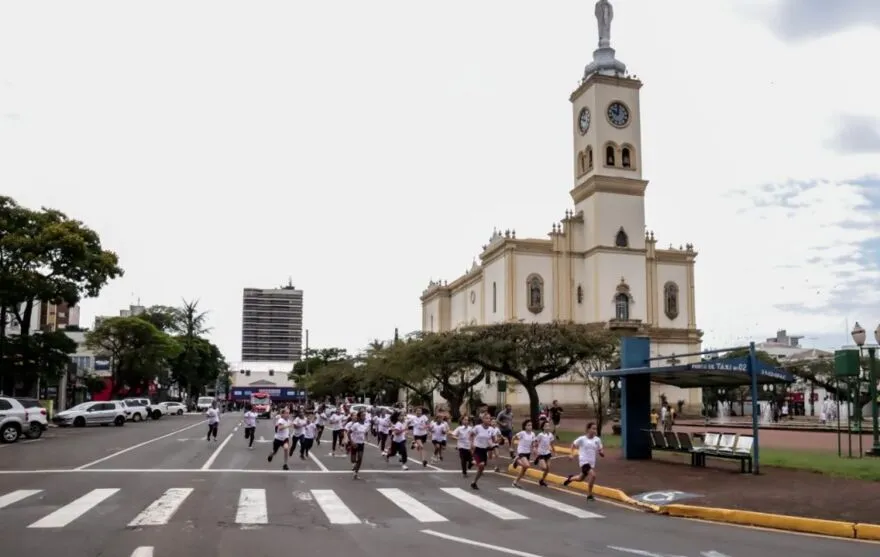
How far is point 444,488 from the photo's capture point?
18047 mm

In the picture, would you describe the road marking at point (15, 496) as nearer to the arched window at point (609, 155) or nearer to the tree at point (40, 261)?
the tree at point (40, 261)

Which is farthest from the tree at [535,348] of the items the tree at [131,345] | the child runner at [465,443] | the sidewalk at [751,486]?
the tree at [131,345]

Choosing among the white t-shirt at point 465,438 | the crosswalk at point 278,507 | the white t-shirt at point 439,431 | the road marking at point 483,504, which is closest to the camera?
the crosswalk at point 278,507

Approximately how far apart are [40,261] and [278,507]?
34.2 meters

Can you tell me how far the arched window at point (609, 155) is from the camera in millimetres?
67500

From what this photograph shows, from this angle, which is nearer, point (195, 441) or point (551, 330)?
point (195, 441)

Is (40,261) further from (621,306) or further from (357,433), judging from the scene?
(621,306)

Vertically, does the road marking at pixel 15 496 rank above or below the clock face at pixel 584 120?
below

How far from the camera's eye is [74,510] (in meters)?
13.6

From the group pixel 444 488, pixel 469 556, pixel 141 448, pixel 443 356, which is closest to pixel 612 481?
pixel 444 488

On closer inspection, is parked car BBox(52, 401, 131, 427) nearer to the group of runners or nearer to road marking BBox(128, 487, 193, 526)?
the group of runners

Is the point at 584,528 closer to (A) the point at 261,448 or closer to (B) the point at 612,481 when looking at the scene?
(B) the point at 612,481

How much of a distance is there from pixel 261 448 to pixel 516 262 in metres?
40.3

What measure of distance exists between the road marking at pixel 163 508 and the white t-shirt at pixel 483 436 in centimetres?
622
